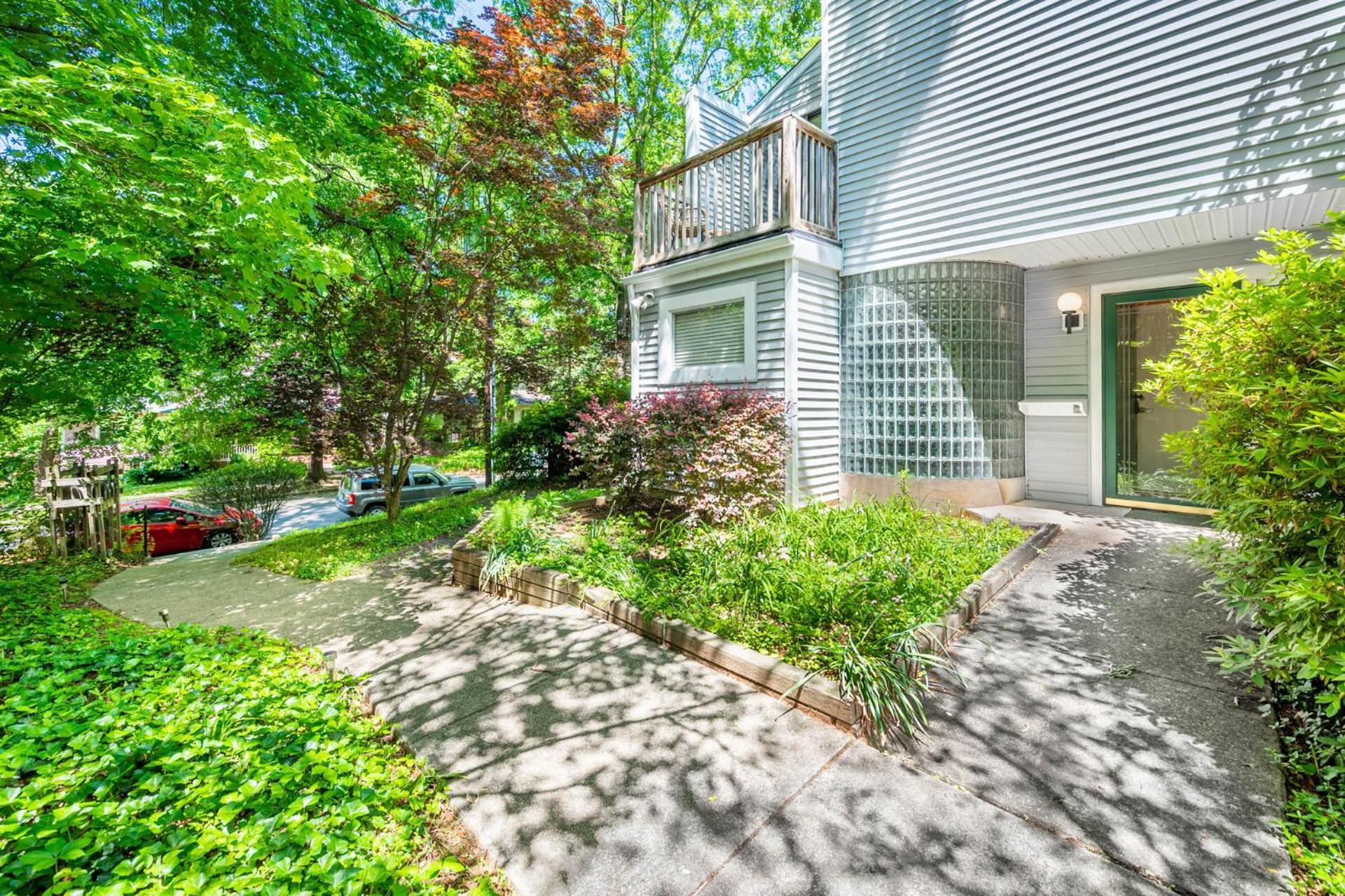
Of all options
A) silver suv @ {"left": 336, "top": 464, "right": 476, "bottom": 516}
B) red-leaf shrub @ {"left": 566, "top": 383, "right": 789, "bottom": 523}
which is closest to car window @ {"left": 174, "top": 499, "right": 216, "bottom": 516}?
silver suv @ {"left": 336, "top": 464, "right": 476, "bottom": 516}

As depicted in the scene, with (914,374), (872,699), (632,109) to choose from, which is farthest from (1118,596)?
(632,109)

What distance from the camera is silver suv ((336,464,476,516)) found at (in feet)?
40.4

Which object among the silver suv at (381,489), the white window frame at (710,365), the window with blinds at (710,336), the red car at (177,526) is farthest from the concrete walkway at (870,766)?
the silver suv at (381,489)

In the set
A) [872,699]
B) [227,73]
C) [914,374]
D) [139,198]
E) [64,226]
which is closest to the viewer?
[872,699]

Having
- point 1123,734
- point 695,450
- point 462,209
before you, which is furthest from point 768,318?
point 1123,734

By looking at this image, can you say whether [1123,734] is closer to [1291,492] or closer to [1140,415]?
[1291,492]

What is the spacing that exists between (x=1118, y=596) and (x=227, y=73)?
10.1 m

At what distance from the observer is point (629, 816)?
217 centimetres

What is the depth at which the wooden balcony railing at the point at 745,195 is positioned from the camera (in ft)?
21.4

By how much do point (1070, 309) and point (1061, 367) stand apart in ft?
2.34

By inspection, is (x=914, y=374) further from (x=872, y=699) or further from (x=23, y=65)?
(x=23, y=65)

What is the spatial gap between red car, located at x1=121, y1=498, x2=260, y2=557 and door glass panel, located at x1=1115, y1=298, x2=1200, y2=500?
48.9ft

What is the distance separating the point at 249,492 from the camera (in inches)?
441

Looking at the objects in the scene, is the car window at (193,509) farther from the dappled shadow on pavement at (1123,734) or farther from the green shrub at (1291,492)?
the green shrub at (1291,492)
